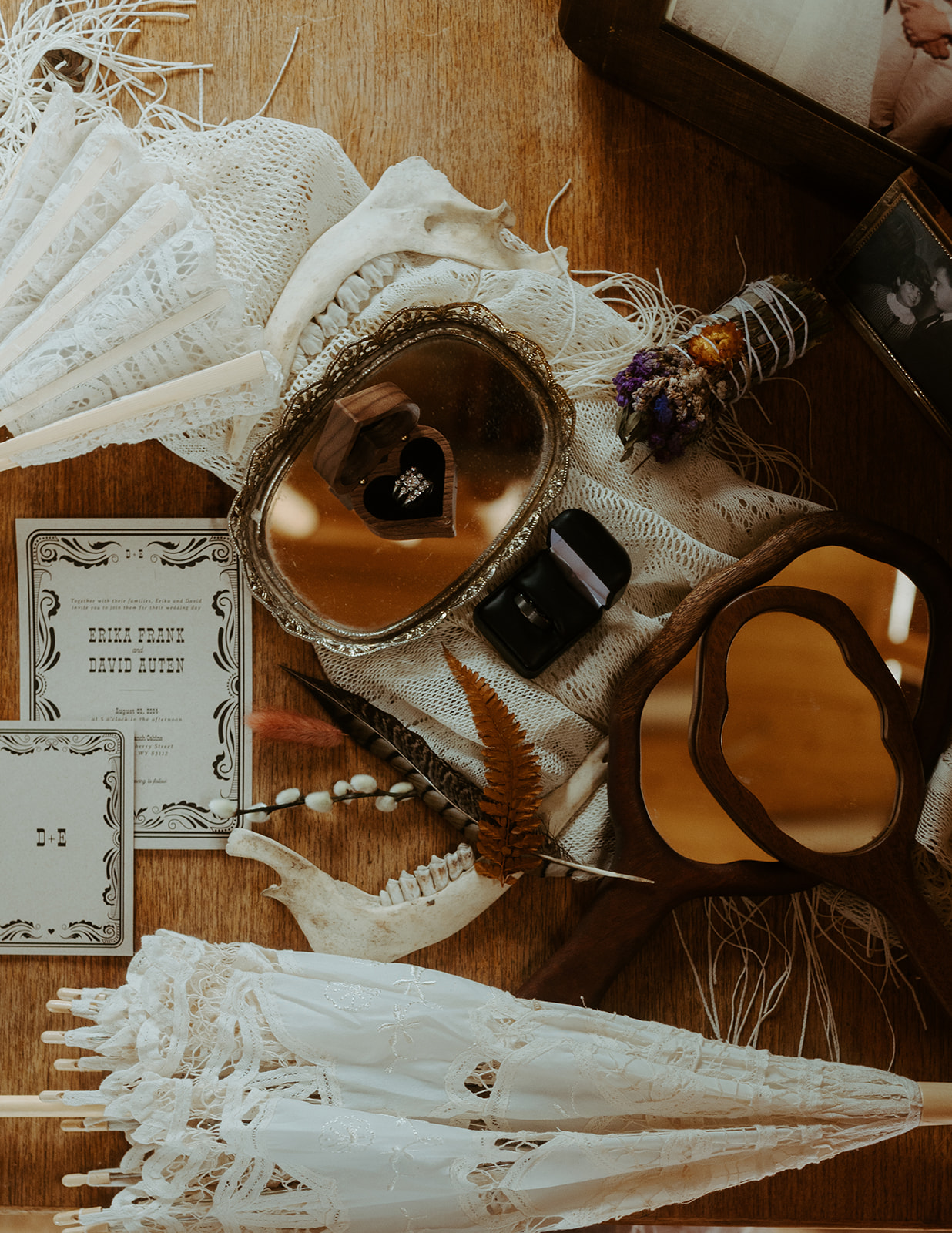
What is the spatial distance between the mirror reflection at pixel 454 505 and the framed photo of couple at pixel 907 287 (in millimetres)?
428

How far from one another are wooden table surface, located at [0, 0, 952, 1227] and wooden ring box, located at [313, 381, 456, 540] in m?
0.22

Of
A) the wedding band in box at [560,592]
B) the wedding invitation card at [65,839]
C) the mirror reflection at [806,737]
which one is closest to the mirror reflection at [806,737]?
the mirror reflection at [806,737]

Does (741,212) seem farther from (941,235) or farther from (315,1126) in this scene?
(315,1126)

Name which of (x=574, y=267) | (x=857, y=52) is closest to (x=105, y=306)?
(x=574, y=267)

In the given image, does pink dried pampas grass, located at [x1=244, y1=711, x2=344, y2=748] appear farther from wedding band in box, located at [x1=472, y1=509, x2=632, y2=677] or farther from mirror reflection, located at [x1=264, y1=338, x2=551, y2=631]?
wedding band in box, located at [x1=472, y1=509, x2=632, y2=677]

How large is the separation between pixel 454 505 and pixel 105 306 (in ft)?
1.37

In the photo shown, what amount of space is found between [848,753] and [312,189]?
3.01 ft

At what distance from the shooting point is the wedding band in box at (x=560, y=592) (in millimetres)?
948

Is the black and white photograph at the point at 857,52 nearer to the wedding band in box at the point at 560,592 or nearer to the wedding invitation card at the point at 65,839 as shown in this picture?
the wedding band in box at the point at 560,592

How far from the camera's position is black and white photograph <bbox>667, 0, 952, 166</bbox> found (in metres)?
0.76

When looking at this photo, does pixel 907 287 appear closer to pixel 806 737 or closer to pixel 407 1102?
pixel 806 737

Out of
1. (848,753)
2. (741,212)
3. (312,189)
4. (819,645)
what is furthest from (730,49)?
(848,753)

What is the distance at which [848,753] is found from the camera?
2.99 ft

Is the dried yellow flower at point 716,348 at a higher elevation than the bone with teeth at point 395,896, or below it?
higher
